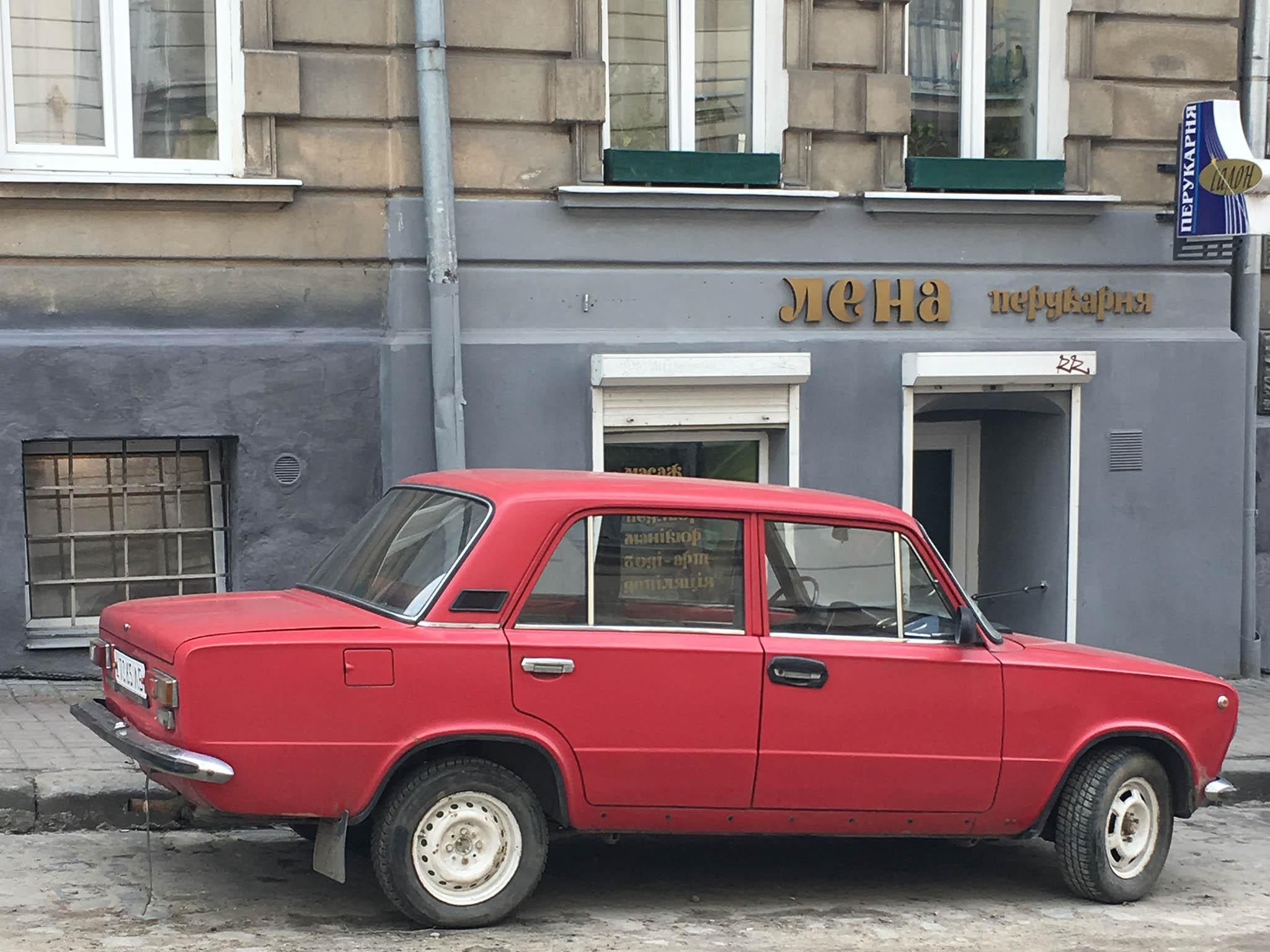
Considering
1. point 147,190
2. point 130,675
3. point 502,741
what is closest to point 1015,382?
point 147,190

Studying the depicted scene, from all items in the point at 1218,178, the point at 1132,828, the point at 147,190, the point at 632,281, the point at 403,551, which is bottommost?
the point at 1132,828

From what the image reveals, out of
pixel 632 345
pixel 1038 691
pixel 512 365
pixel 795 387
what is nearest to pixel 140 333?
pixel 512 365

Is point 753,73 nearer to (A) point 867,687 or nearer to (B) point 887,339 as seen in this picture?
(B) point 887,339

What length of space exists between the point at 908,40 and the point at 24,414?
245 inches

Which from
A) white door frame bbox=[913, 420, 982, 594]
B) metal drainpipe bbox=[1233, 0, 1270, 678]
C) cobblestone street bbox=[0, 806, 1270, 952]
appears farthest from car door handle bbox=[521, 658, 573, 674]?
metal drainpipe bbox=[1233, 0, 1270, 678]

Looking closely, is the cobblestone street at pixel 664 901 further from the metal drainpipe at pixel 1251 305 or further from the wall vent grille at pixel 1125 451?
the metal drainpipe at pixel 1251 305

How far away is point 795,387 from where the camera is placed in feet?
36.1

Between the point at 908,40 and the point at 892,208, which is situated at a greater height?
the point at 908,40

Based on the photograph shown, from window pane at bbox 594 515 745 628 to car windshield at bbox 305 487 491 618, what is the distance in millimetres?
505

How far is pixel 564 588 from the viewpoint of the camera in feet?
20.1

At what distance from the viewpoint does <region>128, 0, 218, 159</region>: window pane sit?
10.2m

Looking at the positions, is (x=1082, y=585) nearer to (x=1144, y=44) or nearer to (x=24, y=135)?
(x=1144, y=44)

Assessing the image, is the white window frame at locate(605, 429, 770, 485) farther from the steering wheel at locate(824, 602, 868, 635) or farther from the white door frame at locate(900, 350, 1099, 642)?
the steering wheel at locate(824, 602, 868, 635)

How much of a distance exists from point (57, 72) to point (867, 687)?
21.2 ft
